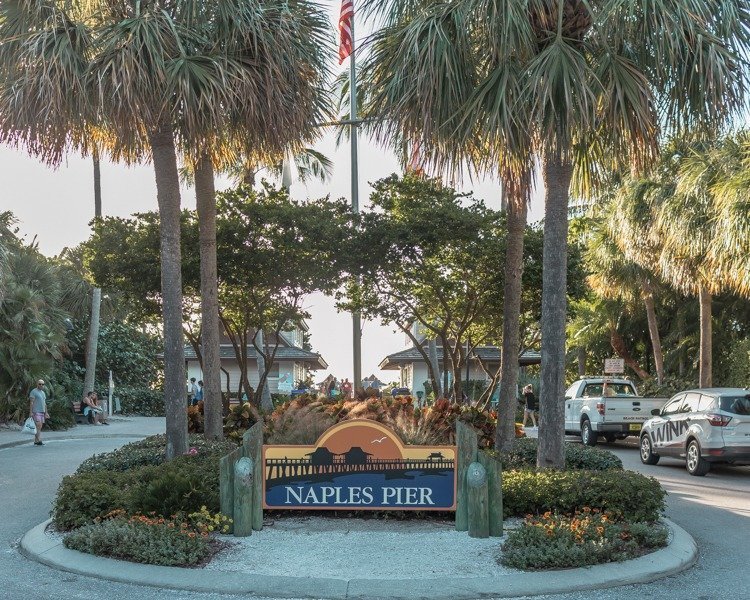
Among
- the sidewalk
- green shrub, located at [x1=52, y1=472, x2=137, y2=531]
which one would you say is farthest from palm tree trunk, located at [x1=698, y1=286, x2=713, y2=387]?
green shrub, located at [x1=52, y1=472, x2=137, y2=531]

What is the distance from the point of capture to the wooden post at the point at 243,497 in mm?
9352

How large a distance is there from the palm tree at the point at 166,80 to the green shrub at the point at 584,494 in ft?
14.9

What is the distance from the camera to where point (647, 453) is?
1939 centimetres

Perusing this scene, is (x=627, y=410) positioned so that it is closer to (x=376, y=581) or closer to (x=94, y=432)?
(x=94, y=432)

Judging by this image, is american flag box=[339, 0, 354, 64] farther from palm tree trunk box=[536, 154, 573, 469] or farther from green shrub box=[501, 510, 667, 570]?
green shrub box=[501, 510, 667, 570]

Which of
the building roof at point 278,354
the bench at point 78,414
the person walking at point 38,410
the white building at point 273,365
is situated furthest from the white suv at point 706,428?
the building roof at point 278,354

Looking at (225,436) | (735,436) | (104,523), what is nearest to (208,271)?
(225,436)

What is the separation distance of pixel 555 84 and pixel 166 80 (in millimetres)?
4527

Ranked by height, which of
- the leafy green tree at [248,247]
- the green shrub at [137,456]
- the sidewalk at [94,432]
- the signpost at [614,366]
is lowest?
the sidewalk at [94,432]

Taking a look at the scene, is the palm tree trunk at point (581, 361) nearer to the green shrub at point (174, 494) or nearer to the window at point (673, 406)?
the window at point (673, 406)

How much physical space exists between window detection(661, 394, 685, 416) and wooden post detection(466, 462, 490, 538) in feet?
33.1

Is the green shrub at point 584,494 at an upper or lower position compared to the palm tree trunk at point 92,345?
lower

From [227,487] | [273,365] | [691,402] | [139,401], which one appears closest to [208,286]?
[227,487]

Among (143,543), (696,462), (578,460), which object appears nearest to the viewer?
(143,543)
